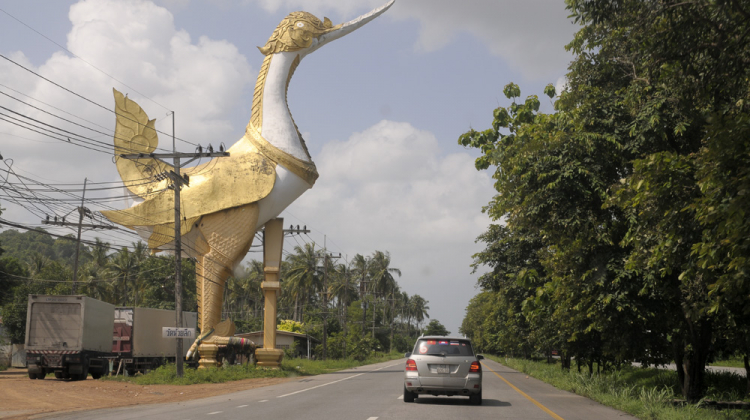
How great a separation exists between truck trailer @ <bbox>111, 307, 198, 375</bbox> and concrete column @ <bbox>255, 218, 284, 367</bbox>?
5680mm

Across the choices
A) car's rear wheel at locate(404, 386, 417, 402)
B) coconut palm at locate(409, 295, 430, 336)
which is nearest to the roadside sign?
car's rear wheel at locate(404, 386, 417, 402)

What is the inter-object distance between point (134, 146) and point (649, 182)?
975 inches

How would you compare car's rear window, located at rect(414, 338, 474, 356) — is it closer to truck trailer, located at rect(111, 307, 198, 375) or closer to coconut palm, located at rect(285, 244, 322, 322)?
truck trailer, located at rect(111, 307, 198, 375)

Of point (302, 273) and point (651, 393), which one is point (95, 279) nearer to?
point (302, 273)

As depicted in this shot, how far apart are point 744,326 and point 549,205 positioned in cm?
462

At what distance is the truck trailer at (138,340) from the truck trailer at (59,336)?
4543mm

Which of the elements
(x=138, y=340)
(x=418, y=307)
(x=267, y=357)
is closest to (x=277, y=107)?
(x=267, y=357)

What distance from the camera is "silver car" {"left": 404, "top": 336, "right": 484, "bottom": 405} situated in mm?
14094

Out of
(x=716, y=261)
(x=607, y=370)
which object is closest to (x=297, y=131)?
(x=607, y=370)

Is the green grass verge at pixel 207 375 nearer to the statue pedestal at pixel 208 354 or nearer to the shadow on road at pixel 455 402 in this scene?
the statue pedestal at pixel 208 354

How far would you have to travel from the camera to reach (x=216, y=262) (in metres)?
29.8

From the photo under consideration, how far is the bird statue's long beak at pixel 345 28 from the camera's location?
106ft

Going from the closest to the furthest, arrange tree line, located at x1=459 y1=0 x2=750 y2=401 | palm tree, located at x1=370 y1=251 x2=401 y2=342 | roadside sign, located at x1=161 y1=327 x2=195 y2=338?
tree line, located at x1=459 y1=0 x2=750 y2=401, roadside sign, located at x1=161 y1=327 x2=195 y2=338, palm tree, located at x1=370 y1=251 x2=401 y2=342

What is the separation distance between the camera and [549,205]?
15.2 meters
